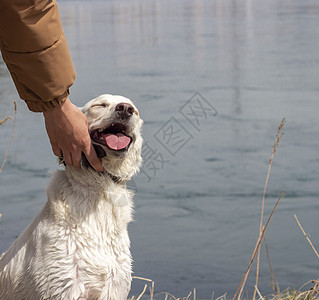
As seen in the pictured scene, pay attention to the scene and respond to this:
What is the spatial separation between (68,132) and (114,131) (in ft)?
1.47

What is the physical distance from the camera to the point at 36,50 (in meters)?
2.24

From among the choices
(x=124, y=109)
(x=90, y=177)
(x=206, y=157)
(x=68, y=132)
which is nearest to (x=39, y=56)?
(x=68, y=132)

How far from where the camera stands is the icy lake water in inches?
233

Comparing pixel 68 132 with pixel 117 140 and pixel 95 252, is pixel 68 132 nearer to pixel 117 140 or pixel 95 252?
pixel 117 140

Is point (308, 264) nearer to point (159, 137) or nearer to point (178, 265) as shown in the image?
point (178, 265)

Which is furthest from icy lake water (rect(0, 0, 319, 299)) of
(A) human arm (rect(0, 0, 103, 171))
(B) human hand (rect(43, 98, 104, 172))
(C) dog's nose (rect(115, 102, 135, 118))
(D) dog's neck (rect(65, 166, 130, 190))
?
(A) human arm (rect(0, 0, 103, 171))

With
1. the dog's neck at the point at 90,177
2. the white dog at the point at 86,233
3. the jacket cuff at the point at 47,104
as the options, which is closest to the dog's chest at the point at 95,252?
the white dog at the point at 86,233

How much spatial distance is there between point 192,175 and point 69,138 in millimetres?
4976

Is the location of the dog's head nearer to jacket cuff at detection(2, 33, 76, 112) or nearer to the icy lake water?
the icy lake water

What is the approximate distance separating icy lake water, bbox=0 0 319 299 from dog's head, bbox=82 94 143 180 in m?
0.37

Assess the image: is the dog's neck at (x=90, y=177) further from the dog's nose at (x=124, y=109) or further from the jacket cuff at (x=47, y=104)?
the jacket cuff at (x=47, y=104)

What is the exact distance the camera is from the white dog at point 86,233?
9.20ft

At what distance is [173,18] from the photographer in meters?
22.6

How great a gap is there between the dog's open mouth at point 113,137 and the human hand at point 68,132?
0.37 feet
